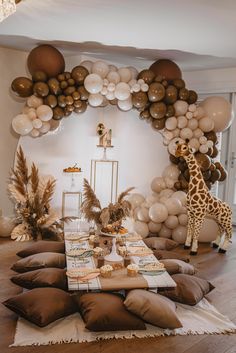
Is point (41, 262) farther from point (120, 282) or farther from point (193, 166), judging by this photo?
point (193, 166)

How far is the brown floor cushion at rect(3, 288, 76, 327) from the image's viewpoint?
2533 mm

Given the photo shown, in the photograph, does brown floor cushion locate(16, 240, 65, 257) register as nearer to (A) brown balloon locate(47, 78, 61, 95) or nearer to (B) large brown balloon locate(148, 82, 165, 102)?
(A) brown balloon locate(47, 78, 61, 95)

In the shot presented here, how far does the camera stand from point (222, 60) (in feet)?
17.0

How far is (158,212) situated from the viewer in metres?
4.65

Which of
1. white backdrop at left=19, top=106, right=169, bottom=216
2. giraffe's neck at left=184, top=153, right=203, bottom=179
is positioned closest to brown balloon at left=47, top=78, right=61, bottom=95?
white backdrop at left=19, top=106, right=169, bottom=216

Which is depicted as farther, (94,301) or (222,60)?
(222,60)

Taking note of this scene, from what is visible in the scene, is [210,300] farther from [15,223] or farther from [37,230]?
[15,223]

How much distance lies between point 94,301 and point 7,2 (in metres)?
2.16

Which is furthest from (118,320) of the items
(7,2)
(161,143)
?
(161,143)

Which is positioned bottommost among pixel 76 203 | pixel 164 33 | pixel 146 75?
pixel 76 203

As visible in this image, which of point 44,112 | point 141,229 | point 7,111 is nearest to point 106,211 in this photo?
point 141,229

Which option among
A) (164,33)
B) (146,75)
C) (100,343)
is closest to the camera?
(100,343)

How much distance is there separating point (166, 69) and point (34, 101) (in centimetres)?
178

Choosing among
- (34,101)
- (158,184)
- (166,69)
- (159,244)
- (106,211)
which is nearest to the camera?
(106,211)
